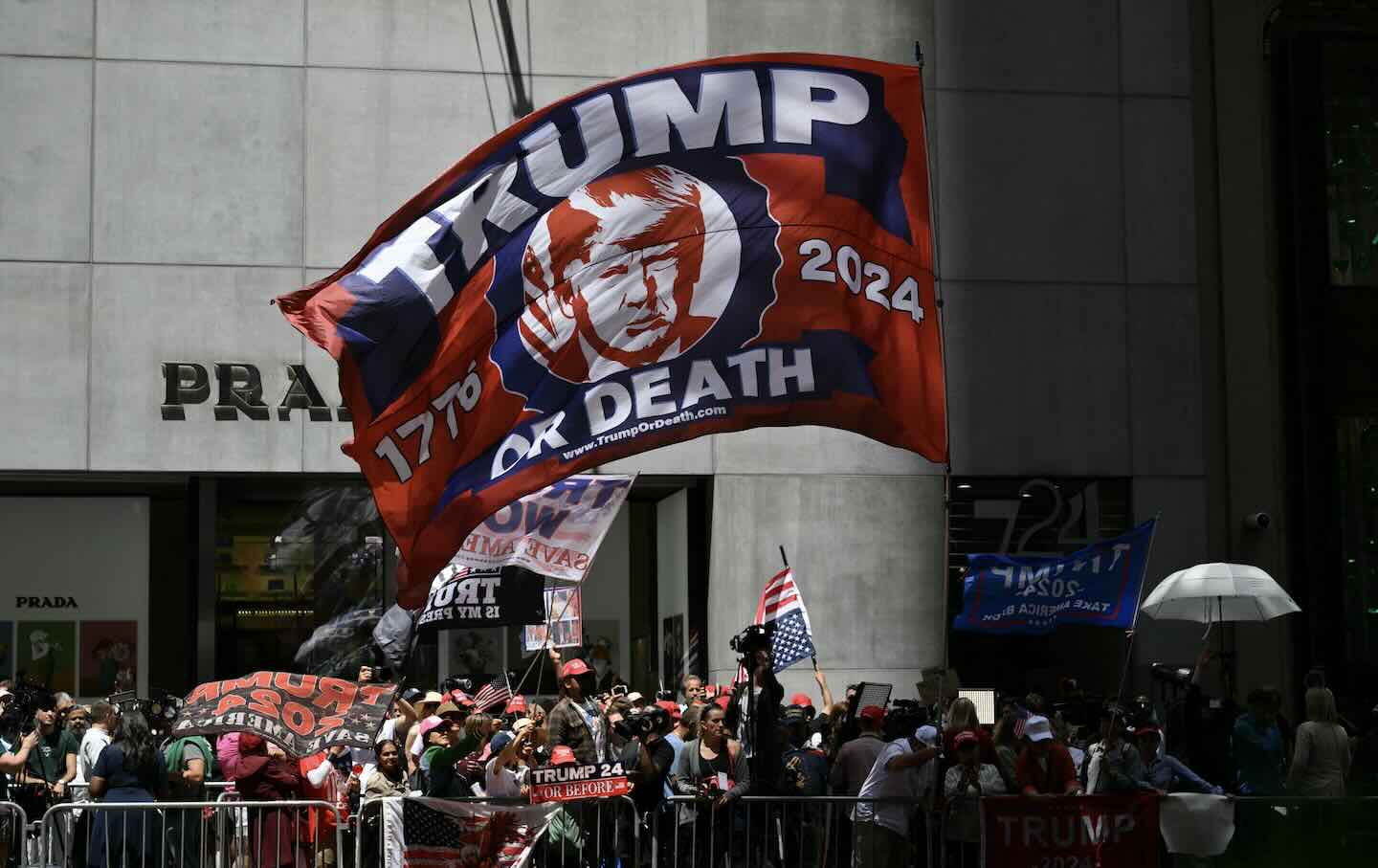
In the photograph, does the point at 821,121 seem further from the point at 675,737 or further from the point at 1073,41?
the point at 1073,41

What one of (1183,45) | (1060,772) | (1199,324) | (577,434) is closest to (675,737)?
(1060,772)

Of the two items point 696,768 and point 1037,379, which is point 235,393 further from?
point 696,768

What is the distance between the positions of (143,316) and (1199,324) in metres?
13.7

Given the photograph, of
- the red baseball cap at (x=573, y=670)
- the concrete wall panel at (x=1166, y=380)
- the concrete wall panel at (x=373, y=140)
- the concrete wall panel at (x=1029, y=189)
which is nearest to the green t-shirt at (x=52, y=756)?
the red baseball cap at (x=573, y=670)

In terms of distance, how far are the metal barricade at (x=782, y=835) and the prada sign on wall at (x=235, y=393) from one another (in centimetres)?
1197

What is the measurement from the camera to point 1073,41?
2622 centimetres

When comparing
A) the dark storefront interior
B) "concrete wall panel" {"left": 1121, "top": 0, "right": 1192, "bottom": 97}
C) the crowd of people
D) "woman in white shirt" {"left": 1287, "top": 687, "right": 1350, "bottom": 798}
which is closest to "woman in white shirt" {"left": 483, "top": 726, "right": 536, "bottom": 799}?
the crowd of people

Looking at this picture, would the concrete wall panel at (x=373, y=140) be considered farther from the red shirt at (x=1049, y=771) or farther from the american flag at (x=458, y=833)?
the red shirt at (x=1049, y=771)

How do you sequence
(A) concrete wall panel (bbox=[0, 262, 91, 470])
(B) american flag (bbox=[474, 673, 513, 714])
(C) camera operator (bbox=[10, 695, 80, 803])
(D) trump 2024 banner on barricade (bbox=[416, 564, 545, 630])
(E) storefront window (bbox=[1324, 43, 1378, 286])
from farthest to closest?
(E) storefront window (bbox=[1324, 43, 1378, 286])
(A) concrete wall panel (bbox=[0, 262, 91, 470])
(B) american flag (bbox=[474, 673, 513, 714])
(C) camera operator (bbox=[10, 695, 80, 803])
(D) trump 2024 banner on barricade (bbox=[416, 564, 545, 630])

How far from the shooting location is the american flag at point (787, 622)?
62.2ft

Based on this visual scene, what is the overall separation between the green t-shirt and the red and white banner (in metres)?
8.50

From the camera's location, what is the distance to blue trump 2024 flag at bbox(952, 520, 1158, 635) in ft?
47.1

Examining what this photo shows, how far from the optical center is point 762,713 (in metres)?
13.4

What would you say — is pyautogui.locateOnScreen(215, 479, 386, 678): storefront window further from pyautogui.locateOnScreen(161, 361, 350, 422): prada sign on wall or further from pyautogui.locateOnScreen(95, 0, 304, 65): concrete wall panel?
pyautogui.locateOnScreen(95, 0, 304, 65): concrete wall panel
